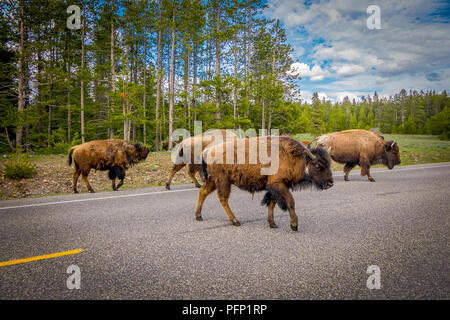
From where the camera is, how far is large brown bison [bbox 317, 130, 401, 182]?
914 centimetres

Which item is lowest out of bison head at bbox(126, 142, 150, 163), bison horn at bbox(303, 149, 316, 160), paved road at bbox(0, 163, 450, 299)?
paved road at bbox(0, 163, 450, 299)

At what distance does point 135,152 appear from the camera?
303 inches

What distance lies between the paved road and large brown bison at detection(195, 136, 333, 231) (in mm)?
526

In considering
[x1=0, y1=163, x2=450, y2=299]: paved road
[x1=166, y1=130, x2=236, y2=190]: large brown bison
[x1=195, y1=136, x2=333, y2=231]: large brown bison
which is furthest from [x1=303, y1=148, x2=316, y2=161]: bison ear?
[x1=166, y1=130, x2=236, y2=190]: large brown bison

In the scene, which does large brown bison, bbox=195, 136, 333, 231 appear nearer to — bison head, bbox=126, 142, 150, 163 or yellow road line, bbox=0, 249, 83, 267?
yellow road line, bbox=0, 249, 83, 267

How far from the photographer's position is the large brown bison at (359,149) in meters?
9.14

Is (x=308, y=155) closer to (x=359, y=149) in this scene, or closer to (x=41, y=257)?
(x=41, y=257)

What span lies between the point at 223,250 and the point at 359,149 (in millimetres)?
8358

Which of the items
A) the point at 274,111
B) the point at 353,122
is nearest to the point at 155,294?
the point at 274,111

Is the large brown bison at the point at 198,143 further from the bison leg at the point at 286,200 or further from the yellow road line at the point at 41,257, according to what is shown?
the yellow road line at the point at 41,257

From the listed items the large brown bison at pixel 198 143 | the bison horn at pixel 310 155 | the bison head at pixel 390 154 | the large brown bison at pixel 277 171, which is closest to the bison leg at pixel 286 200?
the large brown bison at pixel 277 171

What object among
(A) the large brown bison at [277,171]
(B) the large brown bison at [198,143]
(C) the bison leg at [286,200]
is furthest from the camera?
(B) the large brown bison at [198,143]

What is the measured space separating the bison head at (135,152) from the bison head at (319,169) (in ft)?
18.4
